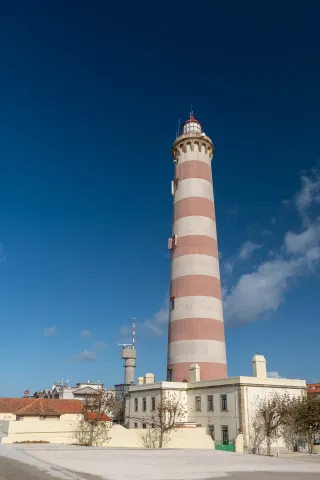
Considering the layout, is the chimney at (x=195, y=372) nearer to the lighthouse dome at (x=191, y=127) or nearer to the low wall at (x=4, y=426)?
the low wall at (x=4, y=426)

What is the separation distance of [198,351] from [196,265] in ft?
26.7

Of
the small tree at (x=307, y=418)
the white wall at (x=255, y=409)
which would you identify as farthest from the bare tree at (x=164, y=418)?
the small tree at (x=307, y=418)

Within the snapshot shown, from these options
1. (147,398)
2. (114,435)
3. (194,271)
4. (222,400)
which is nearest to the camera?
(114,435)

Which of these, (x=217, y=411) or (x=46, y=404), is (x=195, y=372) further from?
(x=46, y=404)

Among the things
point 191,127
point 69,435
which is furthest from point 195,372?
point 191,127

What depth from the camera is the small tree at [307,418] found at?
119ft

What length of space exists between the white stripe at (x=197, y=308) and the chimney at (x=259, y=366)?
523 cm

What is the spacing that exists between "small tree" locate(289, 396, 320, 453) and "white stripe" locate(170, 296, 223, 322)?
10.6 m

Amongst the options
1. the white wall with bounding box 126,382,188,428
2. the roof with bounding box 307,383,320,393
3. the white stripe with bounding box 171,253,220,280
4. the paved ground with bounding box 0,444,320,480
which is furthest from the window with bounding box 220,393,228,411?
the roof with bounding box 307,383,320,393

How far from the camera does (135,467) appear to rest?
20.9 m

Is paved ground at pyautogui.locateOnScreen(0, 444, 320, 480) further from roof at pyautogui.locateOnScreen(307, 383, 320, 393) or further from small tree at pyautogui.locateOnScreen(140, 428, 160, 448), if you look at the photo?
roof at pyautogui.locateOnScreen(307, 383, 320, 393)

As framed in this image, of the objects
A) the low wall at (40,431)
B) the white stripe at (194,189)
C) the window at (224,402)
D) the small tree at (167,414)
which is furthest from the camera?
the white stripe at (194,189)

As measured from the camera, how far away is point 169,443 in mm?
36531

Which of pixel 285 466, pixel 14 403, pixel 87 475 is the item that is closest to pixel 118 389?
pixel 14 403
